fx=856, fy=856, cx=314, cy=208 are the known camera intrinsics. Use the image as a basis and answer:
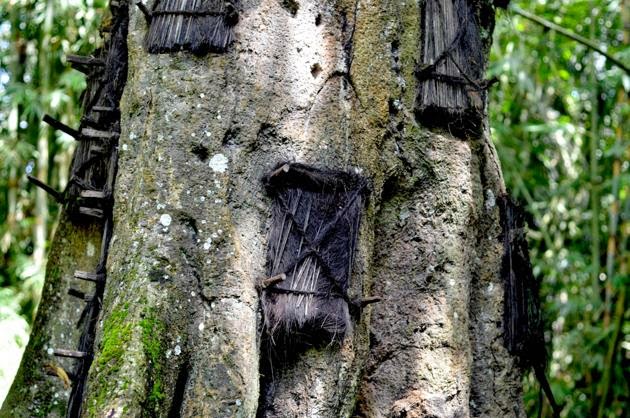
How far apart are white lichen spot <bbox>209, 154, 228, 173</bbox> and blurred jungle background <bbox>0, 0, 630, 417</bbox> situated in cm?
350

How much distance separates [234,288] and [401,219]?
3.51 feet

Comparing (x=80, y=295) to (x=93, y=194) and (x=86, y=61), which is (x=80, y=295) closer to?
(x=93, y=194)

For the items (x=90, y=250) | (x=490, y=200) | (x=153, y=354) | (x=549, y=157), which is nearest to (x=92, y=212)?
(x=90, y=250)

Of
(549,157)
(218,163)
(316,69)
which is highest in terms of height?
(549,157)

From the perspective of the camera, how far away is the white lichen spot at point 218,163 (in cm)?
354

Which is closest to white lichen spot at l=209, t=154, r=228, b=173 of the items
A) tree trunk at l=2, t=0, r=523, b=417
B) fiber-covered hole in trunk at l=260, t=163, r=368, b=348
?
tree trunk at l=2, t=0, r=523, b=417

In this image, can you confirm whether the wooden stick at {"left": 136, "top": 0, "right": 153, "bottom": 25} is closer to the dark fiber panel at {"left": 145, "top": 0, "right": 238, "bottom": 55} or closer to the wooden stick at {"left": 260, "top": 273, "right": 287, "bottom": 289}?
the dark fiber panel at {"left": 145, "top": 0, "right": 238, "bottom": 55}

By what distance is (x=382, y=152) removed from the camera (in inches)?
160

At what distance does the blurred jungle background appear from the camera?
7.64 m

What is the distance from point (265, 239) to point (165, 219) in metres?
0.42

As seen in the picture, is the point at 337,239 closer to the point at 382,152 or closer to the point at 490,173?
the point at 382,152

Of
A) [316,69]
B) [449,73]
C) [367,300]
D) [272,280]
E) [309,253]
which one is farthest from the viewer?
[449,73]

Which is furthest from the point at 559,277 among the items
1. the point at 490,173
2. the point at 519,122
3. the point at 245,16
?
the point at 245,16

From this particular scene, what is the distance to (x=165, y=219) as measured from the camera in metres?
3.44
